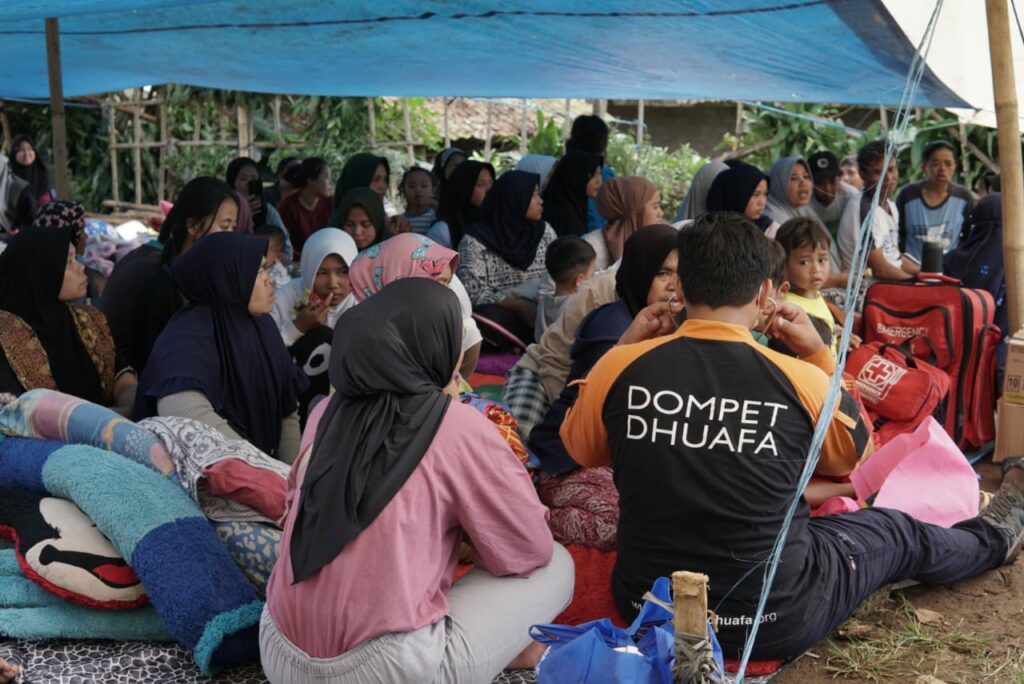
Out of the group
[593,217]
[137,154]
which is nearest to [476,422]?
[593,217]

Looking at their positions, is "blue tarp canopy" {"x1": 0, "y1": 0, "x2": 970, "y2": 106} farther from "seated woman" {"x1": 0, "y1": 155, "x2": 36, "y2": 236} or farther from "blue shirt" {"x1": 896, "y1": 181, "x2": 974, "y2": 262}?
"seated woman" {"x1": 0, "y1": 155, "x2": 36, "y2": 236}

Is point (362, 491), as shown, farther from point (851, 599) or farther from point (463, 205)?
point (463, 205)

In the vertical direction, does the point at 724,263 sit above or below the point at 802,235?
above

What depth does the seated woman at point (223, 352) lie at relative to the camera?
345 cm

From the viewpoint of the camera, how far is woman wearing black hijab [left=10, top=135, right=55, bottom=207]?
368 inches

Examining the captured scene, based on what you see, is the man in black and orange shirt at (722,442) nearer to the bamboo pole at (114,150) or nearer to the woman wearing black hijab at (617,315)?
the woman wearing black hijab at (617,315)

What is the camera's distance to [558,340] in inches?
150

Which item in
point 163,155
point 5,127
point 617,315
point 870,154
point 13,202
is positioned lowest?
point 163,155

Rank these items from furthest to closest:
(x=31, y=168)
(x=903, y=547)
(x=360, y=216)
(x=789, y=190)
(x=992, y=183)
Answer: (x=31, y=168), (x=992, y=183), (x=789, y=190), (x=360, y=216), (x=903, y=547)

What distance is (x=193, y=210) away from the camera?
4.45 m

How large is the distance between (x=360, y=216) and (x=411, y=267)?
5.52 feet

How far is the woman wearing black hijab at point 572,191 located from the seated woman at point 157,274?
2613 mm

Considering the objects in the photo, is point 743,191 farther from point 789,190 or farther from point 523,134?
point 523,134

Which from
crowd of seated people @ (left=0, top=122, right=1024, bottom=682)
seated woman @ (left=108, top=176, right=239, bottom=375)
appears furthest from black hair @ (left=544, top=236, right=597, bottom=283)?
seated woman @ (left=108, top=176, right=239, bottom=375)
